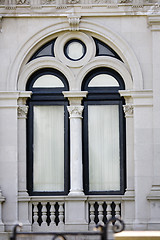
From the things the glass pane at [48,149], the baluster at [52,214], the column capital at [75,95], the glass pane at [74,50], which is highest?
the glass pane at [74,50]

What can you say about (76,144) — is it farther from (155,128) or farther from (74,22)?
(74,22)

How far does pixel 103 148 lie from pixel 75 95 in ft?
5.48

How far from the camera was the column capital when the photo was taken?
21.2 meters

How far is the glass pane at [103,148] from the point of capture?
21.3m

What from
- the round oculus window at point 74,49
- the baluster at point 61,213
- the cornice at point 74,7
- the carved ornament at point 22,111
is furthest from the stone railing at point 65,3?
the baluster at point 61,213

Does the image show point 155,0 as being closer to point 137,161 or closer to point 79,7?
point 79,7

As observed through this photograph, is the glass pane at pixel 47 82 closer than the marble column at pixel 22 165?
No

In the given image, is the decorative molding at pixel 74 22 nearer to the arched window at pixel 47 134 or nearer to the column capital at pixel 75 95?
the arched window at pixel 47 134

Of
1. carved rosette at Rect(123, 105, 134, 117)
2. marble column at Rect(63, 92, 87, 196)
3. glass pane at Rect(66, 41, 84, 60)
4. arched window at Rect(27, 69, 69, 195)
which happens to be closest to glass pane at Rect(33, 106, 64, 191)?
arched window at Rect(27, 69, 69, 195)

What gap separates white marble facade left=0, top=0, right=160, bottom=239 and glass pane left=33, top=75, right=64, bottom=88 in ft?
1.13

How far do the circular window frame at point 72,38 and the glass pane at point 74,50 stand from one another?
12 centimetres

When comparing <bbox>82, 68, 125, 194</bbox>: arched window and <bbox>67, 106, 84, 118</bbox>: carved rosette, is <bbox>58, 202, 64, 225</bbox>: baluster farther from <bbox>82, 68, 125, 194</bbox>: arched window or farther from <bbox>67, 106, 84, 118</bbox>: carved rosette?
<bbox>67, 106, 84, 118</bbox>: carved rosette

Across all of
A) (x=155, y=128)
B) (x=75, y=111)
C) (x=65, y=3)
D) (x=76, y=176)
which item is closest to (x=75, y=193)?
(x=76, y=176)

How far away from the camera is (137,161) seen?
821 inches
